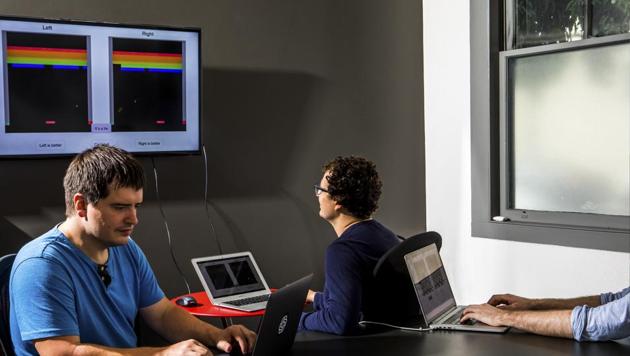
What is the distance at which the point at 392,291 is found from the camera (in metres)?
2.52

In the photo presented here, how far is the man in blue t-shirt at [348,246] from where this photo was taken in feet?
7.88

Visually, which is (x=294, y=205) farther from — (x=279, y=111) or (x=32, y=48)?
(x=32, y=48)

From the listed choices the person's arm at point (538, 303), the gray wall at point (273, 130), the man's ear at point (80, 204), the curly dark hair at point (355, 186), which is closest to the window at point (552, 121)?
the gray wall at point (273, 130)

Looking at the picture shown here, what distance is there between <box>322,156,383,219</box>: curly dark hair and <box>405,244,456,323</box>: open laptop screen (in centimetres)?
44

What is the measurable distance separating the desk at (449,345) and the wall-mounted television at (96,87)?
157 centimetres

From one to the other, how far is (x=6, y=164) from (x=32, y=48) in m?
0.52

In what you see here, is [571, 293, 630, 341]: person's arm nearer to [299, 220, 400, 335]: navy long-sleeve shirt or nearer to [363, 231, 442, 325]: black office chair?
[363, 231, 442, 325]: black office chair

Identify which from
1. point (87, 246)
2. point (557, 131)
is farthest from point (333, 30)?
point (87, 246)

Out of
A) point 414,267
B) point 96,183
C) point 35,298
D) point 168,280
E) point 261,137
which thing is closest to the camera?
point 35,298

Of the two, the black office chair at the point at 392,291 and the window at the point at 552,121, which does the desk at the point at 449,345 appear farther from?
the window at the point at 552,121

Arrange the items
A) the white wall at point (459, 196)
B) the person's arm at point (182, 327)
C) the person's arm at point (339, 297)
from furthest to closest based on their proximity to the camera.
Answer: the white wall at point (459, 196), the person's arm at point (339, 297), the person's arm at point (182, 327)

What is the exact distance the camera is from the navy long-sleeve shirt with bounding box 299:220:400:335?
7.80 ft

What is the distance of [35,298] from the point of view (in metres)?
1.94

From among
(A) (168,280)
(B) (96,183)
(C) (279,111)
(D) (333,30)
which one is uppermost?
(D) (333,30)
